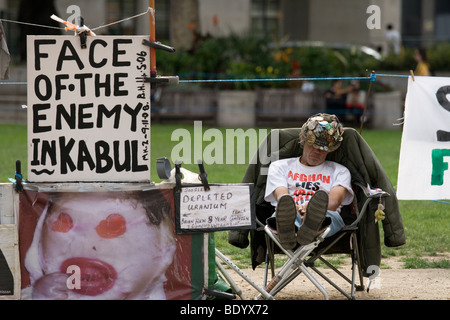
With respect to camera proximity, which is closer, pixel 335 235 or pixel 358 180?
pixel 335 235

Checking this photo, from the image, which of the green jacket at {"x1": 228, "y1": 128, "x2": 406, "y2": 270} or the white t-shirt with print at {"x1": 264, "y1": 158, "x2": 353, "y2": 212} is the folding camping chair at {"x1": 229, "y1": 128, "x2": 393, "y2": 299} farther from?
the white t-shirt with print at {"x1": 264, "y1": 158, "x2": 353, "y2": 212}

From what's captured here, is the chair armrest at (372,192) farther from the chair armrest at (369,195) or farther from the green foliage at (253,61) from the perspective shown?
the green foliage at (253,61)

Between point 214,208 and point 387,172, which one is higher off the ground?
point 214,208

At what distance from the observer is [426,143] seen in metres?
7.23

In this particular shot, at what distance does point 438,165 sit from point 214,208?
258 centimetres

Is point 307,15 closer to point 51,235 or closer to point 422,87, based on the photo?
point 422,87

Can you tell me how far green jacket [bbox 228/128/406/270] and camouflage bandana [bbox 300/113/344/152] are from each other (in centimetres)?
24

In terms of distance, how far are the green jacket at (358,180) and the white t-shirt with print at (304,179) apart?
130mm

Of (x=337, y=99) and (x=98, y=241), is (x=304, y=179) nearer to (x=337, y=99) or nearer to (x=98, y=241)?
(x=98, y=241)

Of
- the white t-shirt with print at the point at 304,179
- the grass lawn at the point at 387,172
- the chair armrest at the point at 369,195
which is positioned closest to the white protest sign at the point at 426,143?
the grass lawn at the point at 387,172

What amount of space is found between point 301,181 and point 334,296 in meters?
0.87

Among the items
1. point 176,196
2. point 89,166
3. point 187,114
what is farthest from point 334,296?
point 187,114

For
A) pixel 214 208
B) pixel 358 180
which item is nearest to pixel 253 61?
pixel 358 180

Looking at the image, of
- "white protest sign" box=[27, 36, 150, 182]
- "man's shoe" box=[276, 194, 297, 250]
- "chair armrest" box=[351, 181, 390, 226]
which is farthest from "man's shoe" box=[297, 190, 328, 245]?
"white protest sign" box=[27, 36, 150, 182]
